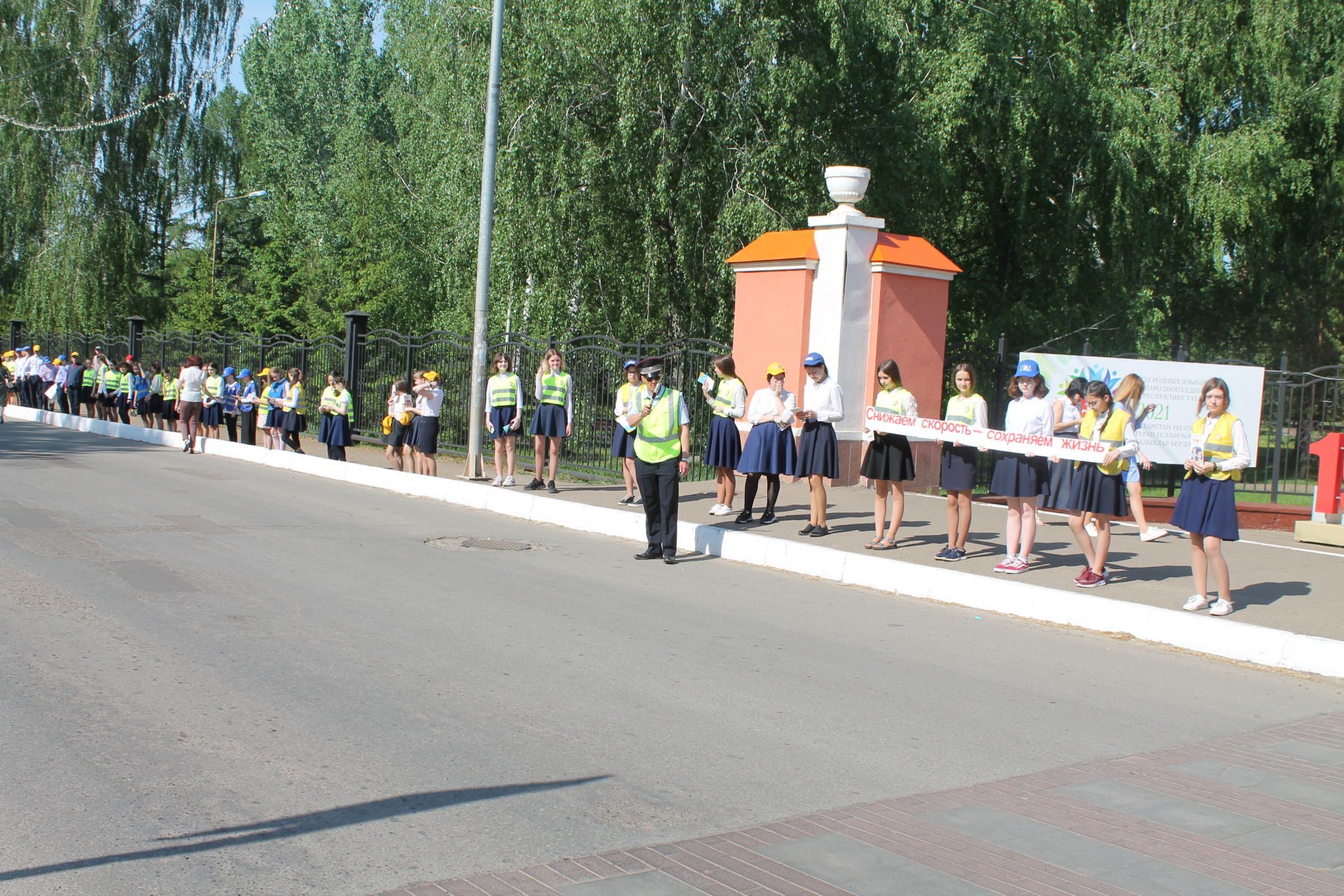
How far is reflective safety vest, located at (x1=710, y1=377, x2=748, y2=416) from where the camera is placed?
13047 mm

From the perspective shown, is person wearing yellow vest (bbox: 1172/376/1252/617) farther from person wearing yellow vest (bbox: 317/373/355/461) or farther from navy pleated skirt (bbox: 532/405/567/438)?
person wearing yellow vest (bbox: 317/373/355/461)

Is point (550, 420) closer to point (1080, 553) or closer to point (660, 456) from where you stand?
point (660, 456)

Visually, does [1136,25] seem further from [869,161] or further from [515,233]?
[515,233]

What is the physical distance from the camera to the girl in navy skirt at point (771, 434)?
12.3 meters

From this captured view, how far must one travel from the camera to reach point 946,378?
75.4ft

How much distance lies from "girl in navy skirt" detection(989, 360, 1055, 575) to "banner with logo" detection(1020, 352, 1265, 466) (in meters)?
4.50

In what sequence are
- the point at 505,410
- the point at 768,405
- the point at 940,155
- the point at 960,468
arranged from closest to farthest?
the point at 960,468
the point at 768,405
the point at 505,410
the point at 940,155

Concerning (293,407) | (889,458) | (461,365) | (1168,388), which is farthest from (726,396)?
(293,407)

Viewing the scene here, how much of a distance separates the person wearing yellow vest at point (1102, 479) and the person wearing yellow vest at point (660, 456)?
334cm

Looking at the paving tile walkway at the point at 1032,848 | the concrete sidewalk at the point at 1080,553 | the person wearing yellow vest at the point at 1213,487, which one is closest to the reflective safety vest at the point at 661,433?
the concrete sidewalk at the point at 1080,553

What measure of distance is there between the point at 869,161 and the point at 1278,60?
8.68 meters

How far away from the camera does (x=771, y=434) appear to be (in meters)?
12.3

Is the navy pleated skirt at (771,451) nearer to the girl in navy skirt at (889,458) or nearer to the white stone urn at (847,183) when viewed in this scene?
the girl in navy skirt at (889,458)

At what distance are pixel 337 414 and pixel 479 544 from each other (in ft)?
27.9
